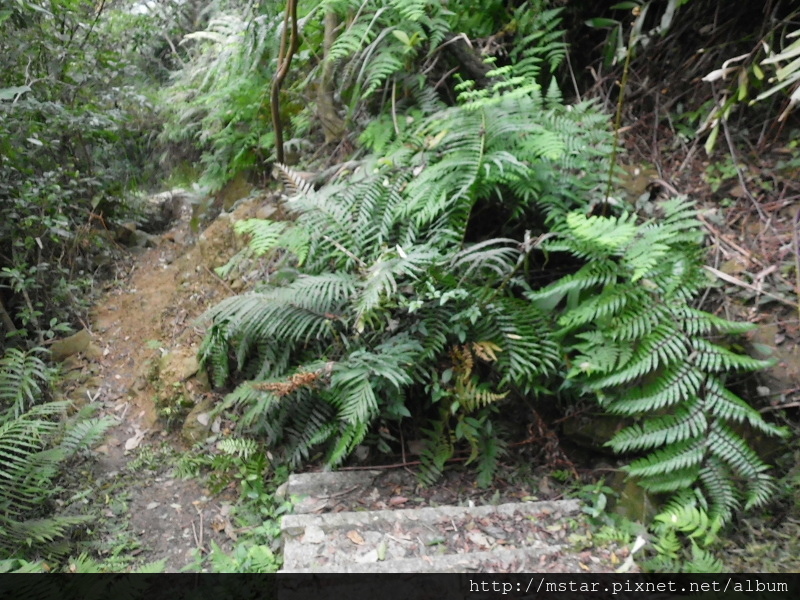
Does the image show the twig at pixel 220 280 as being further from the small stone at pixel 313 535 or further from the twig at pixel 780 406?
the twig at pixel 780 406

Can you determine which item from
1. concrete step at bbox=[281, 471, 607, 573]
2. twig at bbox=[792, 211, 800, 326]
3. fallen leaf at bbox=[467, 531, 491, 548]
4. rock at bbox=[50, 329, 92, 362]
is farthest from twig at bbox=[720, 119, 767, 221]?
→ rock at bbox=[50, 329, 92, 362]

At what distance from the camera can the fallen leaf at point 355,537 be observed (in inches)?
80.1

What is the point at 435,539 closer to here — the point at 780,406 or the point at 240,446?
the point at 240,446

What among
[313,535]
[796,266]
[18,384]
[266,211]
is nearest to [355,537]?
[313,535]

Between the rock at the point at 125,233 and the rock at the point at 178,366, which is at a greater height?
the rock at the point at 125,233

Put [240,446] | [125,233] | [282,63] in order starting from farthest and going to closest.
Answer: [125,233] < [282,63] < [240,446]

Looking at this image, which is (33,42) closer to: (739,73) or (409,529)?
(409,529)

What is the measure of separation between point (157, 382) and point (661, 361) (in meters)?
3.07

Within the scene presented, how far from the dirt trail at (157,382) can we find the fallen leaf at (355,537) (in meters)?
0.77

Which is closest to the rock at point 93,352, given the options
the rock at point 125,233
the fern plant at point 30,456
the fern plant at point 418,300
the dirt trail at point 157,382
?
the dirt trail at point 157,382

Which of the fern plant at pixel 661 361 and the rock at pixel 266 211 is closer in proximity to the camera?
the fern plant at pixel 661 361

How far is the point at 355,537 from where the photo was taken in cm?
206

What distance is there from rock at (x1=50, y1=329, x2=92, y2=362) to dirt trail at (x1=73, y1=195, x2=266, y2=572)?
3.3 inches

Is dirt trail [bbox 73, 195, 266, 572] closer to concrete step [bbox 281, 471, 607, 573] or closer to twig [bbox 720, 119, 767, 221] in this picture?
concrete step [bbox 281, 471, 607, 573]
